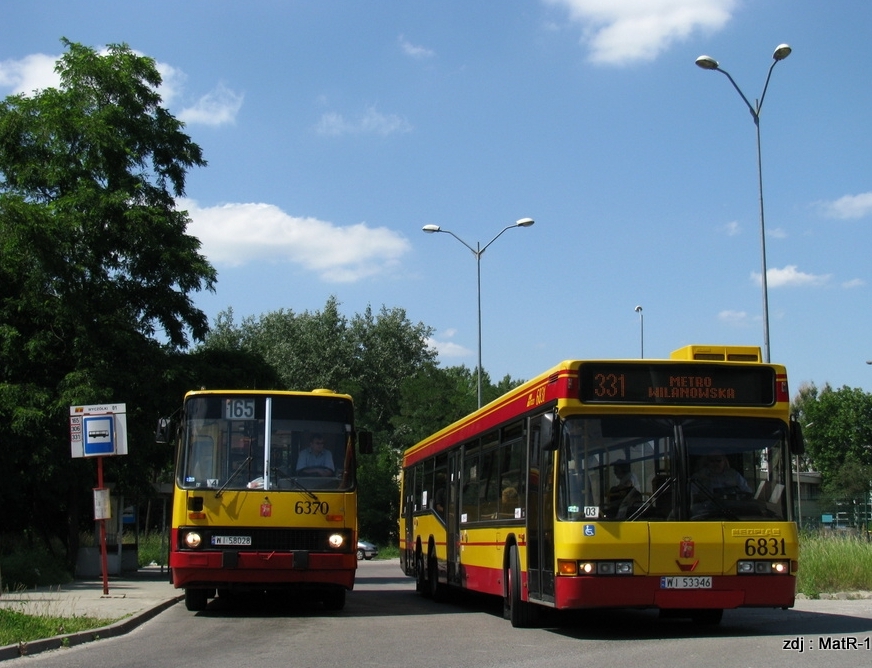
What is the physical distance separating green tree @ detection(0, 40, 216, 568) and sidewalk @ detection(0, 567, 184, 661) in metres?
4.91

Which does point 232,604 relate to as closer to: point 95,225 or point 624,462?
point 624,462

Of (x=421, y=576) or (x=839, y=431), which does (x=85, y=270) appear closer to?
(x=421, y=576)

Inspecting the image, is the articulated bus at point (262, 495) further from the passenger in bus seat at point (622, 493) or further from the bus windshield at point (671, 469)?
the passenger in bus seat at point (622, 493)

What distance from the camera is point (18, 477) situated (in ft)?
92.3

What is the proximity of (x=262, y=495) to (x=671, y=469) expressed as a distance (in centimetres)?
590

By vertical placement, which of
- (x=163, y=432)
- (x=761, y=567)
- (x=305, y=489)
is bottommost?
(x=761, y=567)

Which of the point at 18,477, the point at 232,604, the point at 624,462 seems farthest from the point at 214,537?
the point at 18,477

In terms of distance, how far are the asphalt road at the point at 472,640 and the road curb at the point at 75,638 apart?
141mm

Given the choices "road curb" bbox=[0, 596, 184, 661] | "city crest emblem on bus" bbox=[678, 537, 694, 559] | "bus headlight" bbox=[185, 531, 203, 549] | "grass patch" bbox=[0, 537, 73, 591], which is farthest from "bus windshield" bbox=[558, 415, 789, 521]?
"grass patch" bbox=[0, 537, 73, 591]

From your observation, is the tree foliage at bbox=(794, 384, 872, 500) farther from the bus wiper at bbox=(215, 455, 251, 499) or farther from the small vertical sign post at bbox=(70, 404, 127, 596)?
the bus wiper at bbox=(215, 455, 251, 499)

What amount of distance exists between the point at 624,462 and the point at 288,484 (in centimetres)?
537

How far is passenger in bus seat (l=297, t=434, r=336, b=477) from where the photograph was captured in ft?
50.9

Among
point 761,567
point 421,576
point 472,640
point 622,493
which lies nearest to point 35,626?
point 472,640

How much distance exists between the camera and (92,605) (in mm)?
17234
